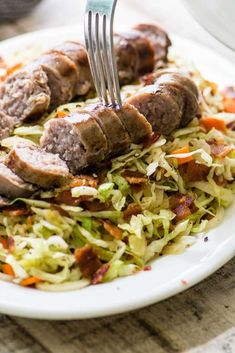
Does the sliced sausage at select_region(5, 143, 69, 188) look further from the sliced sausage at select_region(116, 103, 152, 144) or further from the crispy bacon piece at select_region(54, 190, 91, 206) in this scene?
the sliced sausage at select_region(116, 103, 152, 144)

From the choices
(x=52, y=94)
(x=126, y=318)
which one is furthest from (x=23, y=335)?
(x=52, y=94)

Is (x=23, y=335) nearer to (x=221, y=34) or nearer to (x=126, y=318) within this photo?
(x=126, y=318)

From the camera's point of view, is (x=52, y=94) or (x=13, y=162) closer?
(x=13, y=162)

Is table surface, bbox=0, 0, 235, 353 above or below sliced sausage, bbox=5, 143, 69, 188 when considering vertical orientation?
below

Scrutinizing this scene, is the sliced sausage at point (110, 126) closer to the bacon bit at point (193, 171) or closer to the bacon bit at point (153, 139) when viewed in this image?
the bacon bit at point (153, 139)

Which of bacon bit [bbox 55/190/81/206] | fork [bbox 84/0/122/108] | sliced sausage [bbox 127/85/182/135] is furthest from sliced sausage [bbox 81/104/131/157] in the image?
bacon bit [bbox 55/190/81/206]

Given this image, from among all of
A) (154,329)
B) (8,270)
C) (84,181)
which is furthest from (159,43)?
(154,329)

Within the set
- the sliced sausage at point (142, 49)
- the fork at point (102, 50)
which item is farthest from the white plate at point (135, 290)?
the sliced sausage at point (142, 49)
